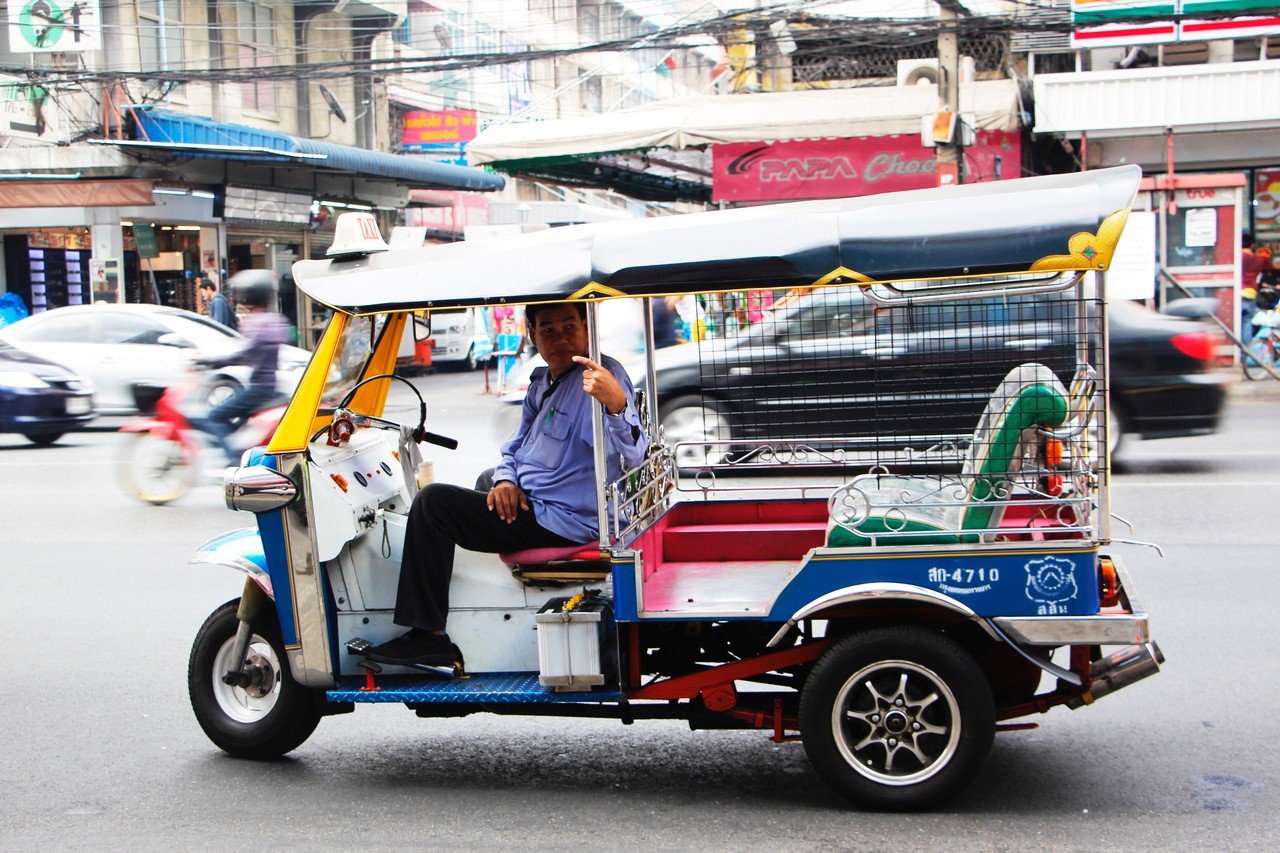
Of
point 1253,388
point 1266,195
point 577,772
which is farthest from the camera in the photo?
point 1266,195

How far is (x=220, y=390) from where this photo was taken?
38.0 feet

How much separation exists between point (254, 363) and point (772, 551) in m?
6.87

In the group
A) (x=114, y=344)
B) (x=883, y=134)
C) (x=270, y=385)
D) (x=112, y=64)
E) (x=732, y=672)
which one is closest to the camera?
(x=732, y=672)

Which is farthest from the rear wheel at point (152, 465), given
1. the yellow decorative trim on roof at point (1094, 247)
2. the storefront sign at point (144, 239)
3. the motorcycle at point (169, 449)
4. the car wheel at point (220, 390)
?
the storefront sign at point (144, 239)

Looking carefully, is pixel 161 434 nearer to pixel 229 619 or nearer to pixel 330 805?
pixel 229 619

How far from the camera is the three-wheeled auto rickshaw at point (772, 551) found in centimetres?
404

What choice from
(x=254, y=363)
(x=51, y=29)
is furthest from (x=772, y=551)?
(x=51, y=29)

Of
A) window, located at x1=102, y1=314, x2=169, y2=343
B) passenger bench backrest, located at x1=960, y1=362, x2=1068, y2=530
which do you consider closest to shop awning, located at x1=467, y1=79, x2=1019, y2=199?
window, located at x1=102, y1=314, x2=169, y2=343

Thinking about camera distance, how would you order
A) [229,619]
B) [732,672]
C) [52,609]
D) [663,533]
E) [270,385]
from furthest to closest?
1. [270,385]
2. [52,609]
3. [663,533]
4. [229,619]
5. [732,672]

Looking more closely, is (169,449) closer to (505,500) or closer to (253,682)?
(253,682)

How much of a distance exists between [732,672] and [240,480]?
176 centimetres

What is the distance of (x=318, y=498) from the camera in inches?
183

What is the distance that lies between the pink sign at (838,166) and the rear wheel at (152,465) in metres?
12.1

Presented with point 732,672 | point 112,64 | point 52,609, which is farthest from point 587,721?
point 112,64
